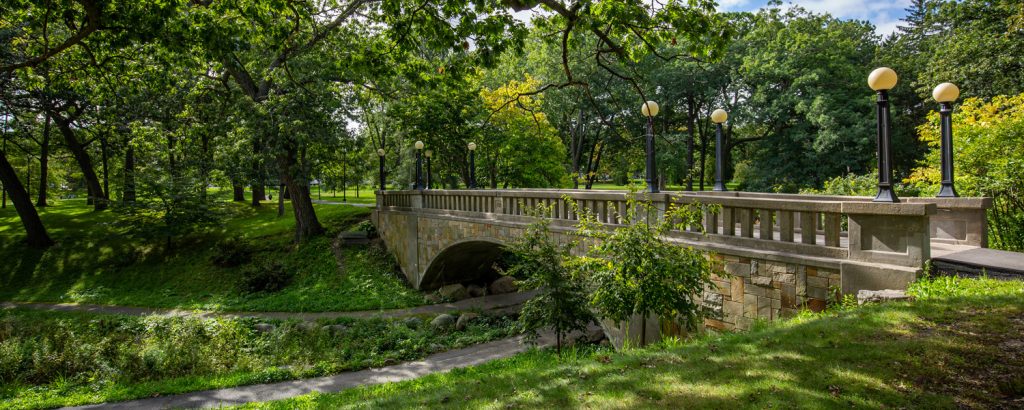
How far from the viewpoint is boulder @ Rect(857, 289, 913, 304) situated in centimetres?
504

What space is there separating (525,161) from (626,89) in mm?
8299

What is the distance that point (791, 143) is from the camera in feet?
84.9

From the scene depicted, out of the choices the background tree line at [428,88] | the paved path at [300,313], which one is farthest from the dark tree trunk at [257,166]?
the paved path at [300,313]

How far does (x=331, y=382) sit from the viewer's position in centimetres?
923

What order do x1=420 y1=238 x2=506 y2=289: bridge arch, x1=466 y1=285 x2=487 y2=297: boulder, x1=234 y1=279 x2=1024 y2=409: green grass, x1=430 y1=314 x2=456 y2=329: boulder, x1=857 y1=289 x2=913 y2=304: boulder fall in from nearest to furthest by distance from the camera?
x1=234 y1=279 x2=1024 y2=409: green grass < x1=857 y1=289 x2=913 y2=304: boulder < x1=430 y1=314 x2=456 y2=329: boulder < x1=420 y1=238 x2=506 y2=289: bridge arch < x1=466 y1=285 x2=487 y2=297: boulder

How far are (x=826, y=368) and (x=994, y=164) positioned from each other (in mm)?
8788

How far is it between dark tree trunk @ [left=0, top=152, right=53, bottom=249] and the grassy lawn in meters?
8.70

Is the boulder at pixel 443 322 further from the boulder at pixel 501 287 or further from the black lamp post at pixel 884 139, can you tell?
the black lamp post at pixel 884 139

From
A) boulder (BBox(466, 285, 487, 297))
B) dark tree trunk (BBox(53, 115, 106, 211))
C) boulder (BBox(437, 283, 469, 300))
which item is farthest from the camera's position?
dark tree trunk (BBox(53, 115, 106, 211))

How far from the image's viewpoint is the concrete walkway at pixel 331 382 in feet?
26.9

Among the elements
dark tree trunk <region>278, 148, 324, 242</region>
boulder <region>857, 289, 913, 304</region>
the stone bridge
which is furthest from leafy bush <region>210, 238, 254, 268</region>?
boulder <region>857, 289, 913, 304</region>

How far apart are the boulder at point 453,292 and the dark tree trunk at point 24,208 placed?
17.0 meters

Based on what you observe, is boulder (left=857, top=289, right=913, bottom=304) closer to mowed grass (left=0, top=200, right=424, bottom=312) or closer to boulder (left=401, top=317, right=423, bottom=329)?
boulder (left=401, top=317, right=423, bottom=329)

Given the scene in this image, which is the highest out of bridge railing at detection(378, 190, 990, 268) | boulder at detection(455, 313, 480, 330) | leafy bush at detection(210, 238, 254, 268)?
bridge railing at detection(378, 190, 990, 268)
